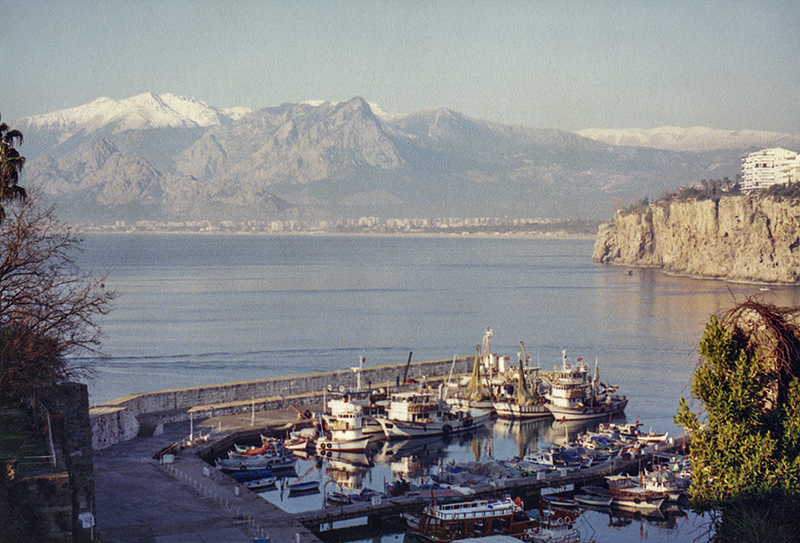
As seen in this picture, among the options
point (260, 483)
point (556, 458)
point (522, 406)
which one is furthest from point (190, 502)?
point (522, 406)

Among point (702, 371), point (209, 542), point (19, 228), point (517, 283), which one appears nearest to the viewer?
point (702, 371)

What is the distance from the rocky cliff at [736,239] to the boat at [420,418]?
11099 centimetres

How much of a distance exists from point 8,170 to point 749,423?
1745cm

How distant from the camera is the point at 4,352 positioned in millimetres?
18828

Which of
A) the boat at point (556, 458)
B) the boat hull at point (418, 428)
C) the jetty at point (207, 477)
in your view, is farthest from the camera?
the boat hull at point (418, 428)

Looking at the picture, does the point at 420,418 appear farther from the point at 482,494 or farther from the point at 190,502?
the point at 190,502

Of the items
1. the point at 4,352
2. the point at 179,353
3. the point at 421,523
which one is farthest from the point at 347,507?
the point at 179,353

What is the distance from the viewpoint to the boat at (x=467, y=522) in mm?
27328

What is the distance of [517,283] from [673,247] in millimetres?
51544

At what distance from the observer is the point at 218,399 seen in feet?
148

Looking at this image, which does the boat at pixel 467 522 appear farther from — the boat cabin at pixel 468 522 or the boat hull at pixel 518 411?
the boat hull at pixel 518 411

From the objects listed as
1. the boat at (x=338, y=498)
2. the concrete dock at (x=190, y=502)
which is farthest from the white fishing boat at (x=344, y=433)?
the boat at (x=338, y=498)

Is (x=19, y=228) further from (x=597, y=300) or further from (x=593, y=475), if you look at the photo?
(x=597, y=300)

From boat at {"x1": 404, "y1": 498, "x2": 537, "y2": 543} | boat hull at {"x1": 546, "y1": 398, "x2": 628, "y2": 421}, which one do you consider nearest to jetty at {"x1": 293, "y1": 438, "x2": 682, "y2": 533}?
boat at {"x1": 404, "y1": 498, "x2": 537, "y2": 543}
